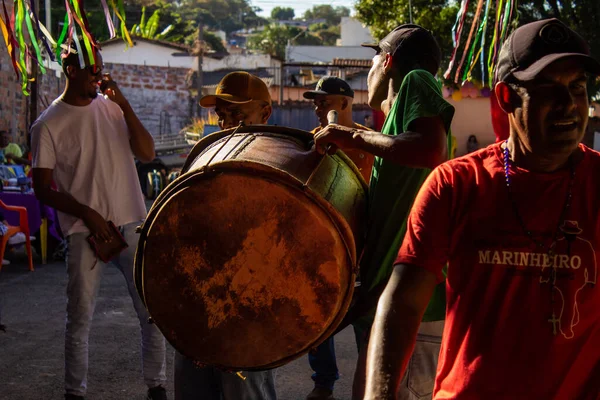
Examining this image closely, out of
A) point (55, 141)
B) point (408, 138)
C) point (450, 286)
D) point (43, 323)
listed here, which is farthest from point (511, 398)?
point (43, 323)

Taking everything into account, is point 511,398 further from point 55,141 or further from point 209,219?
point 55,141

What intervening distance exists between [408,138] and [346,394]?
2.99 metres

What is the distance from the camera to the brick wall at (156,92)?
31.5 metres

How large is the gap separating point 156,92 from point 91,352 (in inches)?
1025

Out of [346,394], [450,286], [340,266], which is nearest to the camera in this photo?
[450,286]

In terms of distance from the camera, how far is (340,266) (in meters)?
2.90

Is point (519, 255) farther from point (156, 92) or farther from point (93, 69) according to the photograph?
point (156, 92)

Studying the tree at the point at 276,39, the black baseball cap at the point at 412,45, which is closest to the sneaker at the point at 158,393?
the black baseball cap at the point at 412,45

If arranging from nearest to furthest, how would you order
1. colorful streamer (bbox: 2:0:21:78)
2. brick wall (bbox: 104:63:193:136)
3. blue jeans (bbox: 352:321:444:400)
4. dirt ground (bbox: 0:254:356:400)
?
blue jeans (bbox: 352:321:444:400) → colorful streamer (bbox: 2:0:21:78) → dirt ground (bbox: 0:254:356:400) → brick wall (bbox: 104:63:193:136)

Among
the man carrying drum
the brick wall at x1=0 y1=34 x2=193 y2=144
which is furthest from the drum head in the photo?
the brick wall at x1=0 y1=34 x2=193 y2=144

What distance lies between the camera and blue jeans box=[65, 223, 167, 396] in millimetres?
4902

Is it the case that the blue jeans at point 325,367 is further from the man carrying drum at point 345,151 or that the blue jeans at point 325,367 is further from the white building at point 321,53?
the white building at point 321,53

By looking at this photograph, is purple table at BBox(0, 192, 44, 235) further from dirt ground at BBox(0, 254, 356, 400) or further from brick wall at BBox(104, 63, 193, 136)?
brick wall at BBox(104, 63, 193, 136)

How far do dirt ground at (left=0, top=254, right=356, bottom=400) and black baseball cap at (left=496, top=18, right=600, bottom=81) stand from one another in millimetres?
3692
